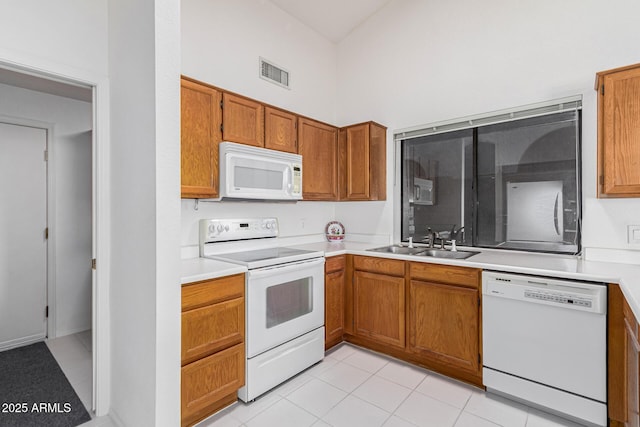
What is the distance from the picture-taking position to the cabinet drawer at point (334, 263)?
2.75m

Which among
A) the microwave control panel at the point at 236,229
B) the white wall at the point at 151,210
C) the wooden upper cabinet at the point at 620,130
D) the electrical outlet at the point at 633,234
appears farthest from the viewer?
the microwave control panel at the point at 236,229

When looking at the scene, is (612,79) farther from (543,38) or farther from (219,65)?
(219,65)

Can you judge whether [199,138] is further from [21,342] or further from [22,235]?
[21,342]

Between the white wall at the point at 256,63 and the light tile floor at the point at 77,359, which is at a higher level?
the white wall at the point at 256,63

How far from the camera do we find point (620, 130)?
191 centimetres

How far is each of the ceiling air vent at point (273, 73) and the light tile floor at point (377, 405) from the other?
273 centimetres

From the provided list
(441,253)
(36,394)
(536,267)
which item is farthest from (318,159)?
(36,394)

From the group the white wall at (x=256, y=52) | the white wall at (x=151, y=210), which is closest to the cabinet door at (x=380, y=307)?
the white wall at (x=151, y=210)

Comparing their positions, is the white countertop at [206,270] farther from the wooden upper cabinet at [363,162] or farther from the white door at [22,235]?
the white door at [22,235]

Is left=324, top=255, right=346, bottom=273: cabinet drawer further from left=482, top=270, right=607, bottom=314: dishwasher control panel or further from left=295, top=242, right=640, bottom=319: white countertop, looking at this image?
left=482, top=270, right=607, bottom=314: dishwasher control panel

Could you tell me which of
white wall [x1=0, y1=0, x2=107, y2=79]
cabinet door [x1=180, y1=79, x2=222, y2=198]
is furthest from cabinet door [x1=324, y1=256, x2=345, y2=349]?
white wall [x1=0, y1=0, x2=107, y2=79]

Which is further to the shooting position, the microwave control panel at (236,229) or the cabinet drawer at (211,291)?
the microwave control panel at (236,229)

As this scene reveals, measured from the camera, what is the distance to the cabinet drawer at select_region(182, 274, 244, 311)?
5.79 ft

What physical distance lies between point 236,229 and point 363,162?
1455 millimetres
